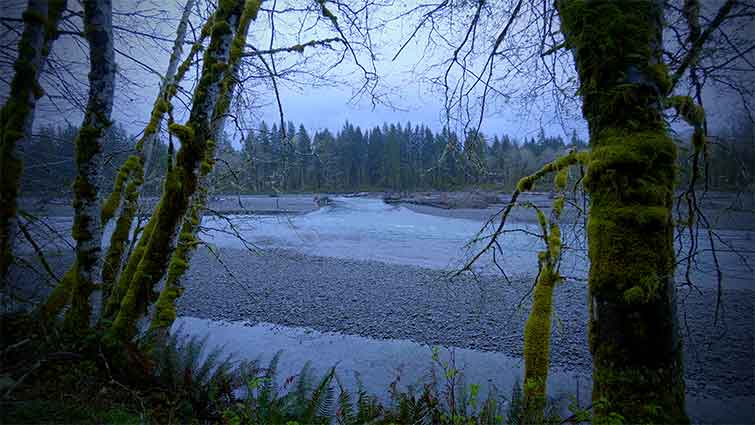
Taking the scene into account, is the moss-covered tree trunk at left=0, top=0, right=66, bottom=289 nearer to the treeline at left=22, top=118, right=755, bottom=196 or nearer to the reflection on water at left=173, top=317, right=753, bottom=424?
the treeline at left=22, top=118, right=755, bottom=196

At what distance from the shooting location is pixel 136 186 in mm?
4141

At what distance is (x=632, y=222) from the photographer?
1476mm

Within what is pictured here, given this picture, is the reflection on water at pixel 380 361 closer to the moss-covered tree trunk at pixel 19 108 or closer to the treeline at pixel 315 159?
the treeline at pixel 315 159

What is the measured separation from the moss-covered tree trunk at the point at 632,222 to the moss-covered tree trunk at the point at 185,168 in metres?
2.62

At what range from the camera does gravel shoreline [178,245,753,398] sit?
24.4ft

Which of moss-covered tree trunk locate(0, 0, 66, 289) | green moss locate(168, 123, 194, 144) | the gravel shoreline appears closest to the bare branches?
green moss locate(168, 123, 194, 144)

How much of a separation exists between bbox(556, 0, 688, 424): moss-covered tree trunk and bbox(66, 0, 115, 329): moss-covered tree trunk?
135 inches

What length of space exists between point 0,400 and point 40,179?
2013mm

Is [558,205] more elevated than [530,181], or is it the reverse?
[530,181]

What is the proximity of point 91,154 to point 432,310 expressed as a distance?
9.46 m

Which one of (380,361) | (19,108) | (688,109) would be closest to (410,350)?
(380,361)

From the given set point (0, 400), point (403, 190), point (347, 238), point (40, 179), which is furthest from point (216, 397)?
point (403, 190)

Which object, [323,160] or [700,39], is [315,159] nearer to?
[323,160]

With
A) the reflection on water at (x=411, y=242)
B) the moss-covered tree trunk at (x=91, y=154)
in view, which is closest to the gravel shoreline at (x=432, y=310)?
the reflection on water at (x=411, y=242)
